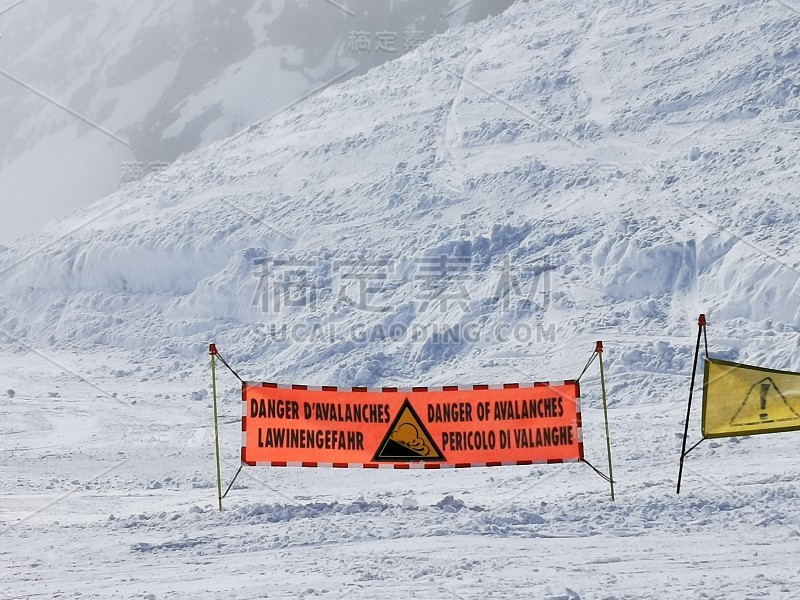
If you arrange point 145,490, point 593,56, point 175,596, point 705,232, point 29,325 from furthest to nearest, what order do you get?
point 593,56 → point 29,325 → point 705,232 → point 145,490 → point 175,596

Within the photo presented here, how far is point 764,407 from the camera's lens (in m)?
6.86

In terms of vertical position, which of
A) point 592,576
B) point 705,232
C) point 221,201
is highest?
point 221,201

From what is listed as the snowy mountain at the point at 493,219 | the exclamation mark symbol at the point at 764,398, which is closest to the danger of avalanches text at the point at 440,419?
the exclamation mark symbol at the point at 764,398

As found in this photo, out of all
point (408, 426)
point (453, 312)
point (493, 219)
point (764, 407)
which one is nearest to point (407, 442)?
point (408, 426)

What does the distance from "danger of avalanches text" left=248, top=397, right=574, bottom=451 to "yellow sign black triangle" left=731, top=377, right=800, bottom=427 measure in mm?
1443

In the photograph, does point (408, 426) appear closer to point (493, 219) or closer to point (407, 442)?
point (407, 442)

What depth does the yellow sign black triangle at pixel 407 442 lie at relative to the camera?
7355mm

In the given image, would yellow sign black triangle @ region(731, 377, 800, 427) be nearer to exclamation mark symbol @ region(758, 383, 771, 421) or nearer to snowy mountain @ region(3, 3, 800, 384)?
exclamation mark symbol @ region(758, 383, 771, 421)

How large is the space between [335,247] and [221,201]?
6.21 m

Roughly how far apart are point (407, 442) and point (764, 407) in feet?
10.1

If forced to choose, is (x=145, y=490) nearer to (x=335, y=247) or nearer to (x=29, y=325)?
(x=335, y=247)

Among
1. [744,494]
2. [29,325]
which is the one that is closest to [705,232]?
[744,494]

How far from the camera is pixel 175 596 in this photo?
16.7 feet

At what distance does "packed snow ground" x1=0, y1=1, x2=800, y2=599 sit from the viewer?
5.84 meters
